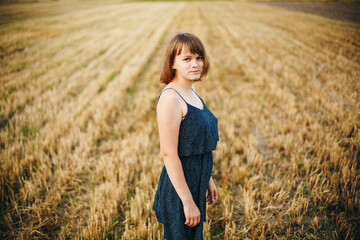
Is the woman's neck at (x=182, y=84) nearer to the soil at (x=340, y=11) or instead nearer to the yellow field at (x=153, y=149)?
the yellow field at (x=153, y=149)

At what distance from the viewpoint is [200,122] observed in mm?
1379

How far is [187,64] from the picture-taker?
1371mm

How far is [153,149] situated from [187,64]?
2507 millimetres

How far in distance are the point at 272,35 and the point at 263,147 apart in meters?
11.7

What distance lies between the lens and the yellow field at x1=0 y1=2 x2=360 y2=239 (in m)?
2.31

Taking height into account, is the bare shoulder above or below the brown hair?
below

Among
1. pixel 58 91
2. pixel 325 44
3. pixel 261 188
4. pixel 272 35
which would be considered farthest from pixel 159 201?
pixel 272 35

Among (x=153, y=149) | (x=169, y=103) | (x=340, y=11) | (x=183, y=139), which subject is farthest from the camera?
(x=340, y=11)

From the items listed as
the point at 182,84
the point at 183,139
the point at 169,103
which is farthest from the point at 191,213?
the point at 182,84

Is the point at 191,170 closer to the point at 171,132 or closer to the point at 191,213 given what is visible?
the point at 191,213

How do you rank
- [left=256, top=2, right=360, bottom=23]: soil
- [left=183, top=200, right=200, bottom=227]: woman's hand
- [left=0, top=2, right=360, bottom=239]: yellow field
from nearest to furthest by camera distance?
[left=183, top=200, right=200, bottom=227]: woman's hand < [left=0, top=2, right=360, bottom=239]: yellow field < [left=256, top=2, right=360, bottom=23]: soil

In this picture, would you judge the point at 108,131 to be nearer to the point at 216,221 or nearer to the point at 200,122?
the point at 216,221

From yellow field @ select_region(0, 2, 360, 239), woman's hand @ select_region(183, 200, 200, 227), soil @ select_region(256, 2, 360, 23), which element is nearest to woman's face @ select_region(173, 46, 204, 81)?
woman's hand @ select_region(183, 200, 200, 227)

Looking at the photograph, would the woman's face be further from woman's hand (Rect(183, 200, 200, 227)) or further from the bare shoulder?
woman's hand (Rect(183, 200, 200, 227))
